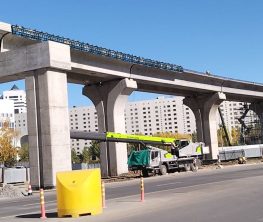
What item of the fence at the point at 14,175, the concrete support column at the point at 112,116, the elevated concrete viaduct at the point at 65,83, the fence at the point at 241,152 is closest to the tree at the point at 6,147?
the fence at the point at 14,175

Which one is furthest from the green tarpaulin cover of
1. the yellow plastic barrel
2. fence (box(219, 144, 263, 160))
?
fence (box(219, 144, 263, 160))

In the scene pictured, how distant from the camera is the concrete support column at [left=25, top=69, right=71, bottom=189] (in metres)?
36.7

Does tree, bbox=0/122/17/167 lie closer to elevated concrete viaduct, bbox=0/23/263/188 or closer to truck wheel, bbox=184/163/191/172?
elevated concrete viaduct, bbox=0/23/263/188

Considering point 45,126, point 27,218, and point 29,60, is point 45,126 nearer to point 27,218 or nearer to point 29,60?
point 29,60

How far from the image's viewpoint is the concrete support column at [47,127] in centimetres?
3669

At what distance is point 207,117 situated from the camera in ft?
230

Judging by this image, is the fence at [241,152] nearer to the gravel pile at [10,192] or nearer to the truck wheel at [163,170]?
the truck wheel at [163,170]

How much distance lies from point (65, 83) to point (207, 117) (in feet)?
116

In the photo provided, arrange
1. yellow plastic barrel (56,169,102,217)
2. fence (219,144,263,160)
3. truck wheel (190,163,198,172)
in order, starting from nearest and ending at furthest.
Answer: yellow plastic barrel (56,169,102,217)
truck wheel (190,163,198,172)
fence (219,144,263,160)

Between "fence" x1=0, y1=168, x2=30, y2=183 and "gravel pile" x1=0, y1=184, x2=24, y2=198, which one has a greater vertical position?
"fence" x1=0, y1=168, x2=30, y2=183

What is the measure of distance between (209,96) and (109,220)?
56.7m

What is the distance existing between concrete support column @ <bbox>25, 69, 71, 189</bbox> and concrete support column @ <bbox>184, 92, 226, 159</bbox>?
35035mm

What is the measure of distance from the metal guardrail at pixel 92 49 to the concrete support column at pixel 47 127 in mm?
3226

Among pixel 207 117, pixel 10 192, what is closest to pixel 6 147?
pixel 207 117
